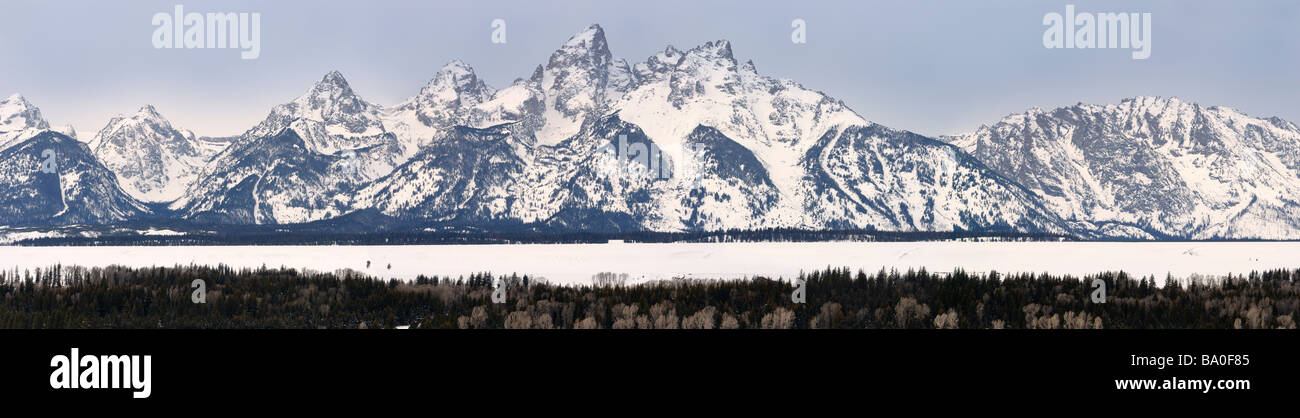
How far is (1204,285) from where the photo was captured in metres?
157
